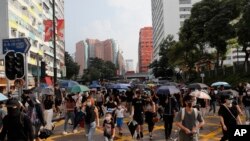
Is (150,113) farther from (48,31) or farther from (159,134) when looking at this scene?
(48,31)

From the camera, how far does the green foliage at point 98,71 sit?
435 feet

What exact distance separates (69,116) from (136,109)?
434cm

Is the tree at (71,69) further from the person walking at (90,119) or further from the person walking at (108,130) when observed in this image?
the person walking at (108,130)

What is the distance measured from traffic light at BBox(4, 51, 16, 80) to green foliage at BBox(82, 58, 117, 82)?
114 metres

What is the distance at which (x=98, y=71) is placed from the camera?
13750 cm

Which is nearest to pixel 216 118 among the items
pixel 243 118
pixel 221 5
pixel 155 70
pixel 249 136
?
pixel 243 118

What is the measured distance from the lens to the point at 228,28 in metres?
52.7

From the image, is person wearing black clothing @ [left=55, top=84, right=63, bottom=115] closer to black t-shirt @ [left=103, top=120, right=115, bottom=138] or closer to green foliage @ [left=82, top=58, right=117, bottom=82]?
black t-shirt @ [left=103, top=120, right=115, bottom=138]

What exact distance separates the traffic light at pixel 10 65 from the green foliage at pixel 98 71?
114229 mm

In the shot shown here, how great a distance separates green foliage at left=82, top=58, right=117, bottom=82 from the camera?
13250cm

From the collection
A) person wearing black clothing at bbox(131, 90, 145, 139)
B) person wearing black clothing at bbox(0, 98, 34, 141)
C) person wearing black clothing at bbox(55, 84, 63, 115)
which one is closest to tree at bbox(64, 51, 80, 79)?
person wearing black clothing at bbox(55, 84, 63, 115)

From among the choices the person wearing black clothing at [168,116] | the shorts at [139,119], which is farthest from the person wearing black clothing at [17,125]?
the shorts at [139,119]

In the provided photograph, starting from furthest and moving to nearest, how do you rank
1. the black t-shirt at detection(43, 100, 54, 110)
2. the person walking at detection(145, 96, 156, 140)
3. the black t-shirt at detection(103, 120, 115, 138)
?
the black t-shirt at detection(43, 100, 54, 110) < the person walking at detection(145, 96, 156, 140) < the black t-shirt at detection(103, 120, 115, 138)

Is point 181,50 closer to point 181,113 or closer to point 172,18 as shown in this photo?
point 181,113
